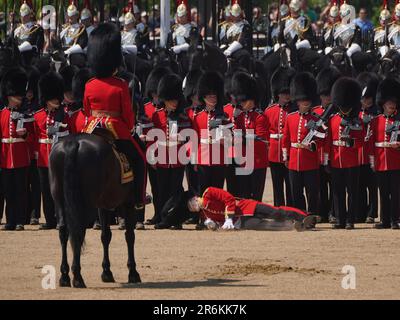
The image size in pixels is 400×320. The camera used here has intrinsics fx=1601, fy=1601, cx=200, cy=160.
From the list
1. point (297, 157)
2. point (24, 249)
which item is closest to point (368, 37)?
point (297, 157)

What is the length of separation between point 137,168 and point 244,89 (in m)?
4.04

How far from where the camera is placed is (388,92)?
1372 cm

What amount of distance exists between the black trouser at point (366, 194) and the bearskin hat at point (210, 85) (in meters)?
1.44

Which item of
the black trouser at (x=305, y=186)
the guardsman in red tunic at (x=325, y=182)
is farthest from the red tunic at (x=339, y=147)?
the black trouser at (x=305, y=186)

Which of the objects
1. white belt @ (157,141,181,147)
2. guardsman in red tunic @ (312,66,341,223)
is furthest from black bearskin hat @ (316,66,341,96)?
white belt @ (157,141,181,147)

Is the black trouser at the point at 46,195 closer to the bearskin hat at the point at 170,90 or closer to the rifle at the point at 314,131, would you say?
the bearskin hat at the point at 170,90

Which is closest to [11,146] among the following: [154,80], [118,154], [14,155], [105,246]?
[14,155]

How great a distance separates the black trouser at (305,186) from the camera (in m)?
13.7

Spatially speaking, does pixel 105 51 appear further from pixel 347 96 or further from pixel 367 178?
pixel 367 178

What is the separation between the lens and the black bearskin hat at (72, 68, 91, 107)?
13.7 metres

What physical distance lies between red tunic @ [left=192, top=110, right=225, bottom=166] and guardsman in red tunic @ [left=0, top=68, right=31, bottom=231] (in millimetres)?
1486

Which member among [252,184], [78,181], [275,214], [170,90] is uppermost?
[170,90]
